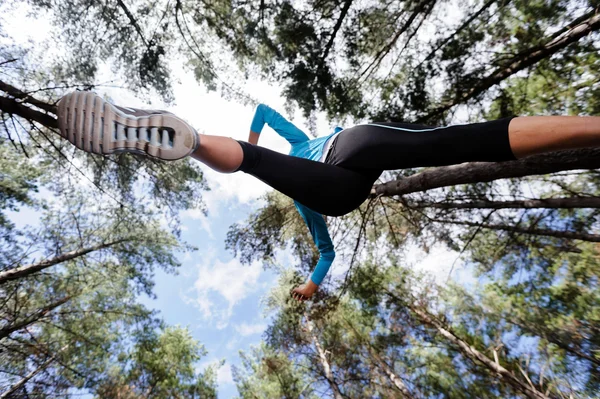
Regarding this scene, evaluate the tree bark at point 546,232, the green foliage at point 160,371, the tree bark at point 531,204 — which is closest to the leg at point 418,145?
the tree bark at point 531,204

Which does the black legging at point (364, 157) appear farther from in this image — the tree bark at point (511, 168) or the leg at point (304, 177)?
the tree bark at point (511, 168)

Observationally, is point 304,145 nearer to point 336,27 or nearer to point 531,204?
point 336,27

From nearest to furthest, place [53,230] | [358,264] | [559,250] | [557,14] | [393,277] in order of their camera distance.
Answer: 1. [557,14]
2. [559,250]
3. [358,264]
4. [53,230]
5. [393,277]

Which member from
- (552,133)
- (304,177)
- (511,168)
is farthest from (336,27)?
(552,133)

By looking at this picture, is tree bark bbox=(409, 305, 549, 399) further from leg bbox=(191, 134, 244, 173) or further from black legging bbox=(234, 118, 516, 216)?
leg bbox=(191, 134, 244, 173)

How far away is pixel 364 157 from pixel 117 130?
1052mm

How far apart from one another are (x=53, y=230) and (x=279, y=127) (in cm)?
741

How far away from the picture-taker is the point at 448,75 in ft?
13.8

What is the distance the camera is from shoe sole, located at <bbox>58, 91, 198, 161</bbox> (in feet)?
3.72

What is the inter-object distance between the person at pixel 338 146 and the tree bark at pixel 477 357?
619 cm

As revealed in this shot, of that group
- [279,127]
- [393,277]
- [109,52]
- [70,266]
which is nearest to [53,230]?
[70,266]

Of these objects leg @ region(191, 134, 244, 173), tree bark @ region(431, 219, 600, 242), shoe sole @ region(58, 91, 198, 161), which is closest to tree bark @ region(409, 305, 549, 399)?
tree bark @ region(431, 219, 600, 242)

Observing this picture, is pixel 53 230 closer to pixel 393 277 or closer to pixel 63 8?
pixel 63 8

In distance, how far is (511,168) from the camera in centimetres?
287
